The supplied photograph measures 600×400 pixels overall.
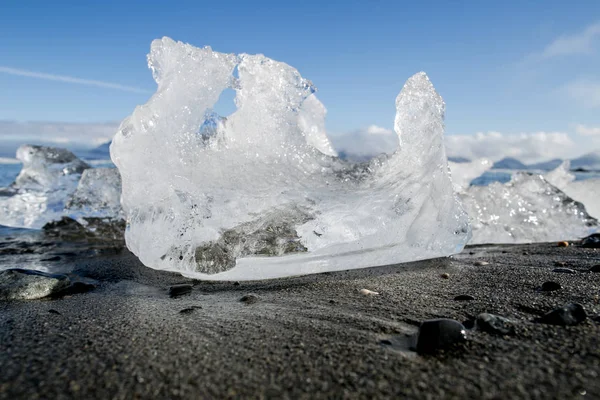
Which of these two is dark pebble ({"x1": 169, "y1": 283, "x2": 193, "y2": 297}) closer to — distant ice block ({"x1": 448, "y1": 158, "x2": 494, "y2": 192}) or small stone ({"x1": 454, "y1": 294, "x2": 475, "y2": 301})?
small stone ({"x1": 454, "y1": 294, "x2": 475, "y2": 301})

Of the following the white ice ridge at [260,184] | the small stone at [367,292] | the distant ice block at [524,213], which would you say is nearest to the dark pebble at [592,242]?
the distant ice block at [524,213]

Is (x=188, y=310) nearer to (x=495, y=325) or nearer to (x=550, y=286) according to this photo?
(x=495, y=325)

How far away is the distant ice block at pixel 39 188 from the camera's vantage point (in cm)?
631

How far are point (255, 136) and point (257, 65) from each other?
58 cm

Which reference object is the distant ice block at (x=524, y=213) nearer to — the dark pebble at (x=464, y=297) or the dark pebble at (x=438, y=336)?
the dark pebble at (x=464, y=297)

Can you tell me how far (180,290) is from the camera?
2482 millimetres

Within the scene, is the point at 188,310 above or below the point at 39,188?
below

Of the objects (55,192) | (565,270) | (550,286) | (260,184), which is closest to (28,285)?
(260,184)

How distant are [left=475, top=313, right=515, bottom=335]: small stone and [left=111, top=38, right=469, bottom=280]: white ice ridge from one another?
53.2 inches

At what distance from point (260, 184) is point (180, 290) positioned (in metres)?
0.98

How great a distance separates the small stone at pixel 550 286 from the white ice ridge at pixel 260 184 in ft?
3.14

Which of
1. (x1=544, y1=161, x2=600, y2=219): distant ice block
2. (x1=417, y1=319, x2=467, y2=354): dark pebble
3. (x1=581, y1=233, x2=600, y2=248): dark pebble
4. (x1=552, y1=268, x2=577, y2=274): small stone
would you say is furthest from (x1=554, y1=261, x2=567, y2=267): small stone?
(x1=544, y1=161, x2=600, y2=219): distant ice block

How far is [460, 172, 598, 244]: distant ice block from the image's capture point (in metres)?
4.85

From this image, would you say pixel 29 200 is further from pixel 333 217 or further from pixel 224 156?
pixel 333 217
